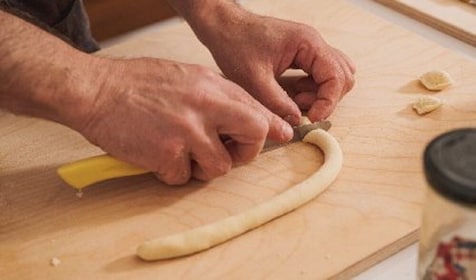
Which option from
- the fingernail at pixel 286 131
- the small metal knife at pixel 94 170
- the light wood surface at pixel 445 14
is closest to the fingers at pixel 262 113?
the fingernail at pixel 286 131

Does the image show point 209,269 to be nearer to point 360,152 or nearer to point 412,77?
point 360,152

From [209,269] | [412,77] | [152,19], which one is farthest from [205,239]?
[152,19]

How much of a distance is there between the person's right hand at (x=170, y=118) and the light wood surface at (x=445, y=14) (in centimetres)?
46

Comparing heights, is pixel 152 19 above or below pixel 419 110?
below

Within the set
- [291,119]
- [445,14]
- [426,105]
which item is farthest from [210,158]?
[445,14]

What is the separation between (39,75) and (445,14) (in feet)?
2.33

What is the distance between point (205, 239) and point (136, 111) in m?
0.16

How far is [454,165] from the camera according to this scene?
0.42 meters

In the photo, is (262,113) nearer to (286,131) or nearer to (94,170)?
(286,131)

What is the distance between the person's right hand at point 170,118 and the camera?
70 centimetres

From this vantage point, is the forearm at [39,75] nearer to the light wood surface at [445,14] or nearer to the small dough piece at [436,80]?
the small dough piece at [436,80]

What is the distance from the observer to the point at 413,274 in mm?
646

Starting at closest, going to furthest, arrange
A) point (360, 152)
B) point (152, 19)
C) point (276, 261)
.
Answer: point (276, 261) → point (360, 152) → point (152, 19)

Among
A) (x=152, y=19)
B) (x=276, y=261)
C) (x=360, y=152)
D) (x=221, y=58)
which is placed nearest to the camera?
(x=276, y=261)
